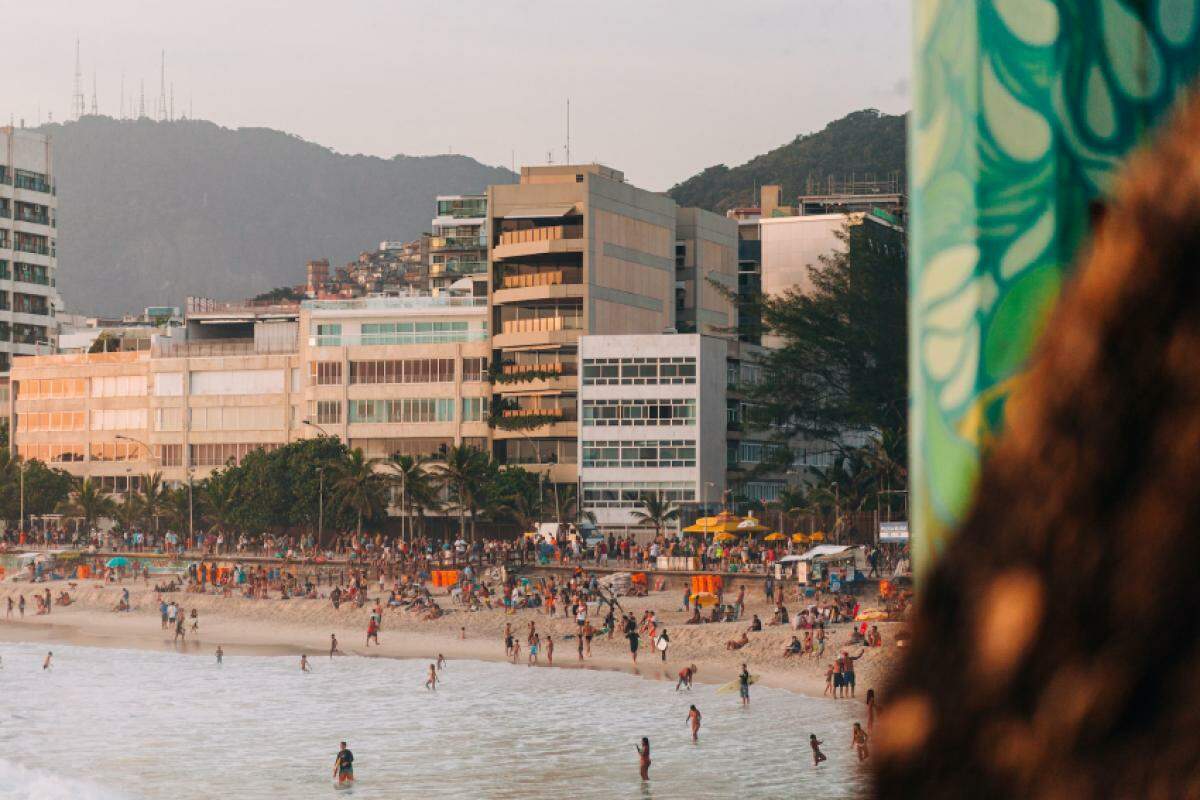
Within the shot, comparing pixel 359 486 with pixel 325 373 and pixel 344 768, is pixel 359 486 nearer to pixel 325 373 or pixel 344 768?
pixel 325 373

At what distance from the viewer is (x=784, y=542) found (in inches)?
2990

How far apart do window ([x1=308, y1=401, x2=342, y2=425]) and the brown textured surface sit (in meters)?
103

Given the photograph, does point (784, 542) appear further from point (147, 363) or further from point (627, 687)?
point (147, 363)

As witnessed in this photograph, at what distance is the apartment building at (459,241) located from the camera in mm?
152750

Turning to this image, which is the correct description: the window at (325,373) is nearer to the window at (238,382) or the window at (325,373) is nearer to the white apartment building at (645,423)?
the window at (238,382)

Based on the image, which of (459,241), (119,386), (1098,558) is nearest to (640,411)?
(119,386)

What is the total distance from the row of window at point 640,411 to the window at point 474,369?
1150 cm

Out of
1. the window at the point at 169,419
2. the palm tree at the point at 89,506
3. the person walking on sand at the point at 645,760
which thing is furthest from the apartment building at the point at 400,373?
the person walking on sand at the point at 645,760

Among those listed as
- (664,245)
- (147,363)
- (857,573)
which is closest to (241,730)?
(857,573)

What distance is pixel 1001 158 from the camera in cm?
273

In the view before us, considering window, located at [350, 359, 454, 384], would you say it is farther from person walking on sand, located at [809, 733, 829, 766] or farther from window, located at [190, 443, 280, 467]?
person walking on sand, located at [809, 733, 829, 766]

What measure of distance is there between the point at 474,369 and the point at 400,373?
503cm

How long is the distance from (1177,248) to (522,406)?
314 feet

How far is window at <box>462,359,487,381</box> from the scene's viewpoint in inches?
3925
